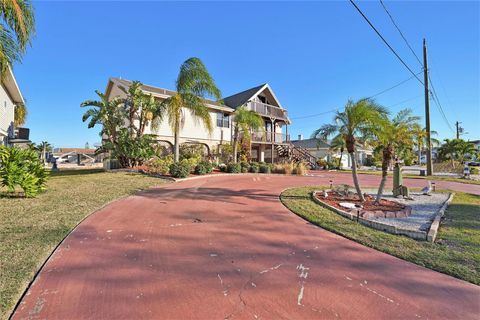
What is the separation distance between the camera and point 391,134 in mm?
8469

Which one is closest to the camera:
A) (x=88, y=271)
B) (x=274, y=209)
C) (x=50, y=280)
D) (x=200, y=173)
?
(x=50, y=280)

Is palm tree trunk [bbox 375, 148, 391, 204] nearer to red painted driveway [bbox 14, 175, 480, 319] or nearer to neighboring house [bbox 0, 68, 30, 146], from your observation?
red painted driveway [bbox 14, 175, 480, 319]

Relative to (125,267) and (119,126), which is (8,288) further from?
(119,126)

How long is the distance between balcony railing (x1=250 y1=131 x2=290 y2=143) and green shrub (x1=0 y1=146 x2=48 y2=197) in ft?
56.0

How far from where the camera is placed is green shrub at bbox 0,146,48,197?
24.3 ft

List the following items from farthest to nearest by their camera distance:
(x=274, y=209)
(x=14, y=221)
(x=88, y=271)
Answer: (x=274, y=209) → (x=14, y=221) → (x=88, y=271)

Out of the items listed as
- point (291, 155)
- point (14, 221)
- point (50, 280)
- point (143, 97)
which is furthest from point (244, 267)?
point (291, 155)

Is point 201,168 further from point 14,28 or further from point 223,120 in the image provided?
point 14,28

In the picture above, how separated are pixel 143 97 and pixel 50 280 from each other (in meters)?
14.6

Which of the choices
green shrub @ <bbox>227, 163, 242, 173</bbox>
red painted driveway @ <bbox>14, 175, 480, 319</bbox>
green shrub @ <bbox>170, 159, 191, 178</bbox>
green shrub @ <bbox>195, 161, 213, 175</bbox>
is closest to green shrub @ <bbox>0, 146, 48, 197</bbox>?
red painted driveway @ <bbox>14, 175, 480, 319</bbox>

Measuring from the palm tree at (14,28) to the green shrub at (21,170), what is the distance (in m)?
2.57

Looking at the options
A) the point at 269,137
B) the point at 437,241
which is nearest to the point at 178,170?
the point at 437,241

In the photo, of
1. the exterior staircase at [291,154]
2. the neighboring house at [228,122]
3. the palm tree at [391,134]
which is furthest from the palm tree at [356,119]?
the exterior staircase at [291,154]

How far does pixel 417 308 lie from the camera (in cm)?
275
